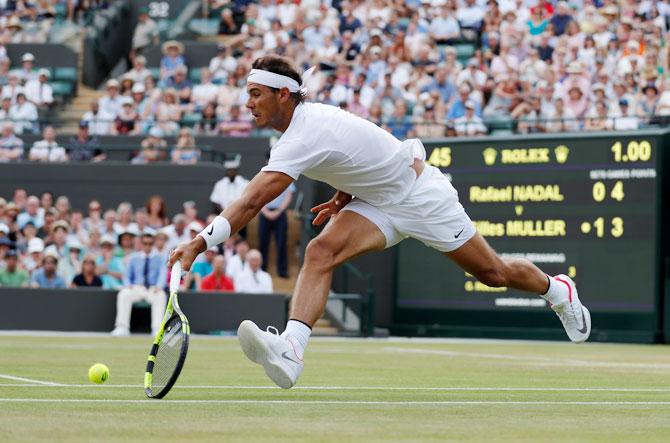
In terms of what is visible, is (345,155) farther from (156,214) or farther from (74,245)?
(156,214)

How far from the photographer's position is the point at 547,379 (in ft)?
37.3

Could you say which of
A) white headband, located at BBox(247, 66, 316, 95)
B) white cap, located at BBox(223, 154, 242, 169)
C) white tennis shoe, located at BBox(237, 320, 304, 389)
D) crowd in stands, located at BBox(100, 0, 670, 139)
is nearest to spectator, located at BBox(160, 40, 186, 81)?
crowd in stands, located at BBox(100, 0, 670, 139)

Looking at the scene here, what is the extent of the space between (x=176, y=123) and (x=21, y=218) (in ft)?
12.7

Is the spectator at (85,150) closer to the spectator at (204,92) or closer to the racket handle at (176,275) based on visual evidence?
the spectator at (204,92)

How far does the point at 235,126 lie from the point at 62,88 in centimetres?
581

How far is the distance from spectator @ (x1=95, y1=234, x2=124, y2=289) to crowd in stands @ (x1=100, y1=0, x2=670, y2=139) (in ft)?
13.3

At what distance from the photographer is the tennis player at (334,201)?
867 cm

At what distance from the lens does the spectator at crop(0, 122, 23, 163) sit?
25625mm

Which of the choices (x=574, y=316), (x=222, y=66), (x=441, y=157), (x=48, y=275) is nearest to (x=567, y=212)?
(x=441, y=157)

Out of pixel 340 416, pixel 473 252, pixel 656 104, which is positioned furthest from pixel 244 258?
pixel 340 416

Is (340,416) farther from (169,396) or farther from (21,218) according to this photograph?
(21,218)

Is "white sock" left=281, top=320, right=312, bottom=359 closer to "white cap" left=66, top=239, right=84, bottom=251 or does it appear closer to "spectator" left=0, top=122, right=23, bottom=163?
"white cap" left=66, top=239, right=84, bottom=251

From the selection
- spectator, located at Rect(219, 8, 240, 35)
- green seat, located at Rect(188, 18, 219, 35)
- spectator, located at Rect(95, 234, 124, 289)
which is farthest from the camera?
green seat, located at Rect(188, 18, 219, 35)

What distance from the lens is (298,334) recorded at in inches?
350
